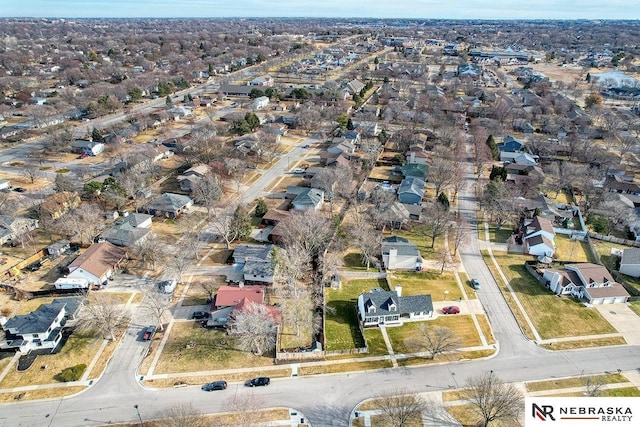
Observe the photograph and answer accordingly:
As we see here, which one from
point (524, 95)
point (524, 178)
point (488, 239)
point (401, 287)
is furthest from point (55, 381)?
point (524, 95)

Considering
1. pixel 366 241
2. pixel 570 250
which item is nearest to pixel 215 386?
pixel 366 241

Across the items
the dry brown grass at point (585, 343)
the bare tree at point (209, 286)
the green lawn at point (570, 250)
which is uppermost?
the dry brown grass at point (585, 343)

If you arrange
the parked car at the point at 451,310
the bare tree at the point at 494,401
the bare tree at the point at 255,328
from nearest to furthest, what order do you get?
the bare tree at the point at 494,401
the bare tree at the point at 255,328
the parked car at the point at 451,310

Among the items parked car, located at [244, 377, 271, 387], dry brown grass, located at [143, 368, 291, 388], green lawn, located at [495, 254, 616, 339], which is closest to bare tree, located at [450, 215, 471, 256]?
green lawn, located at [495, 254, 616, 339]

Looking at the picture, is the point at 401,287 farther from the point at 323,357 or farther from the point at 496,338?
the point at 323,357

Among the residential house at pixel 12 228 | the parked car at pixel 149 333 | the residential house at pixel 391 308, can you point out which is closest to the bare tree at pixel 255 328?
the parked car at pixel 149 333

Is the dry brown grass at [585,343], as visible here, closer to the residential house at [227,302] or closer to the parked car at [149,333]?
the residential house at [227,302]

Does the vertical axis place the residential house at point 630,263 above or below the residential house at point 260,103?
below

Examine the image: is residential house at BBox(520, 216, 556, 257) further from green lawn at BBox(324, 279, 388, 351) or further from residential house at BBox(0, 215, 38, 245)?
residential house at BBox(0, 215, 38, 245)

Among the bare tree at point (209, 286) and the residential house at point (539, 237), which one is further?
the residential house at point (539, 237)
